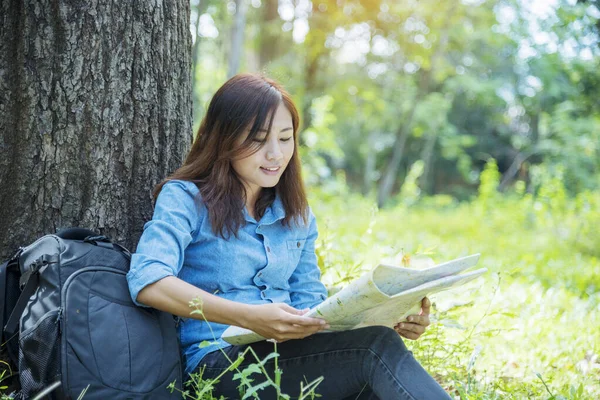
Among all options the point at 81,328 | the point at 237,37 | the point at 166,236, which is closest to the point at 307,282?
the point at 166,236

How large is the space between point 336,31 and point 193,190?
8.22m

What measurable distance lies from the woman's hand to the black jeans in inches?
8.3

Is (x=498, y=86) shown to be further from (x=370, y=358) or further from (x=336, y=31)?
(x=370, y=358)

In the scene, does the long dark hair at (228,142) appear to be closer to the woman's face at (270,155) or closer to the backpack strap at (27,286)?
the woman's face at (270,155)

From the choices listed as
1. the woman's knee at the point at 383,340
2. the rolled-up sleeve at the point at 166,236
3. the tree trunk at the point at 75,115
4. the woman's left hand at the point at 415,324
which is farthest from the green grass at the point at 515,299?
the tree trunk at the point at 75,115

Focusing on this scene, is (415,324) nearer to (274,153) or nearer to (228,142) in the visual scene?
(274,153)

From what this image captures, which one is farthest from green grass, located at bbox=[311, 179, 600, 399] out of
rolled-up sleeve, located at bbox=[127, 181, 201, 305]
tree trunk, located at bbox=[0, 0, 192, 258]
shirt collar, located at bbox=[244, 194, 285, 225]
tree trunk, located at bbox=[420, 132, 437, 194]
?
tree trunk, located at bbox=[420, 132, 437, 194]

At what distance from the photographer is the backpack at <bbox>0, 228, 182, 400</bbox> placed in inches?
72.0

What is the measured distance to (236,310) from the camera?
1.94m

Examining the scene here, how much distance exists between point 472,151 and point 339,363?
2266 cm

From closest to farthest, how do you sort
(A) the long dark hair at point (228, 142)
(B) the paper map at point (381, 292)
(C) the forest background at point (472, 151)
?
(B) the paper map at point (381, 292) < (A) the long dark hair at point (228, 142) < (C) the forest background at point (472, 151)

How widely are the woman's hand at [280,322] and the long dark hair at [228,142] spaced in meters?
0.42

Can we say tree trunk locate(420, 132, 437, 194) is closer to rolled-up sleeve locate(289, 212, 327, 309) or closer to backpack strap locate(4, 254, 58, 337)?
rolled-up sleeve locate(289, 212, 327, 309)

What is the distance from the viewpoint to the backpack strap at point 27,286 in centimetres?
194
